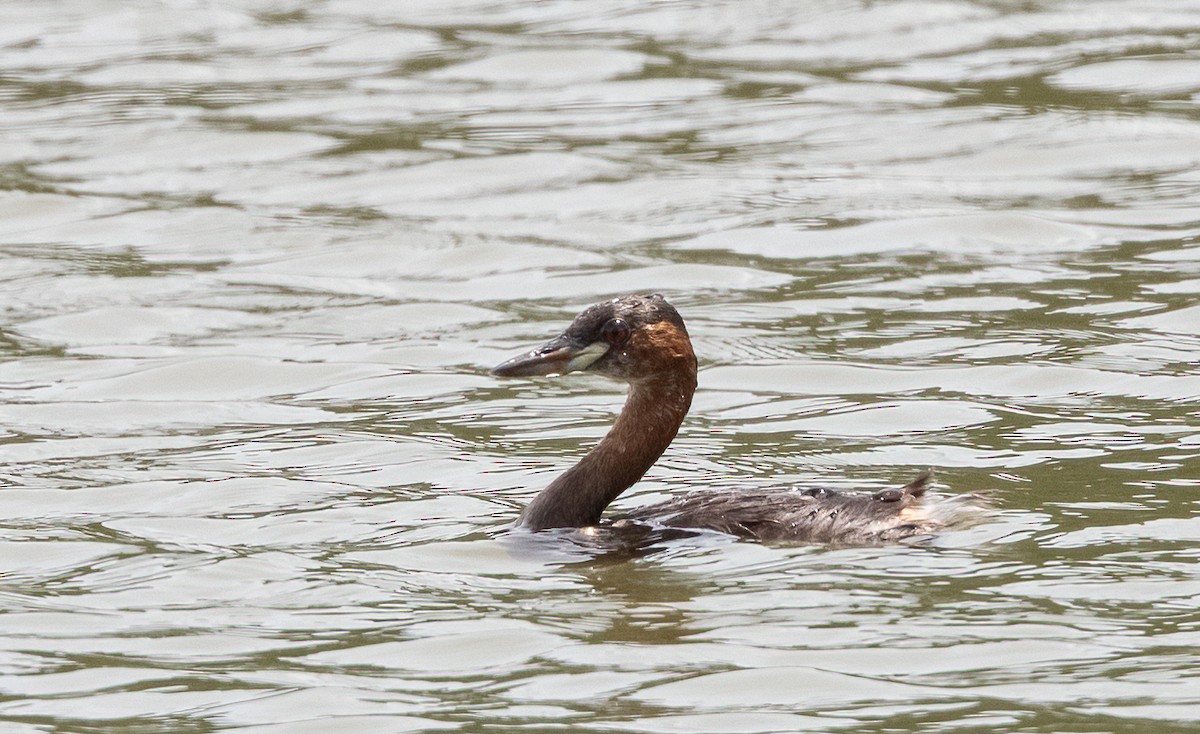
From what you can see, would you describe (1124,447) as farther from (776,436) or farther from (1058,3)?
(1058,3)

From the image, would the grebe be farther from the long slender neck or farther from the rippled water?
the rippled water

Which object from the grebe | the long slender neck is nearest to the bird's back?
the grebe

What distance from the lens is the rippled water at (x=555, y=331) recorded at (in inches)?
268

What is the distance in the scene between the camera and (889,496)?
7852mm

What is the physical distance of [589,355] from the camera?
8312mm

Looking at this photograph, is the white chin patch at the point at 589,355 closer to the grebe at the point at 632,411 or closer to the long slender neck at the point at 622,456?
the grebe at the point at 632,411

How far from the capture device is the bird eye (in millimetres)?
8266

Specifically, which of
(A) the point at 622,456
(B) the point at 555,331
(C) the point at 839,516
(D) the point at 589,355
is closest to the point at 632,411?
(A) the point at 622,456

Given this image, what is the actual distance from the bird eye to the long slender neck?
20 centimetres

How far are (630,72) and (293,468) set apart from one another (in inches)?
331

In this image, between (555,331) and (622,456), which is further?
(555,331)

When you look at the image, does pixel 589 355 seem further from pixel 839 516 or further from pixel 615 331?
pixel 839 516

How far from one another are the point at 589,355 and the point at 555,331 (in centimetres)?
327

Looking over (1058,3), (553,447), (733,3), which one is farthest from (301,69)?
(553,447)
